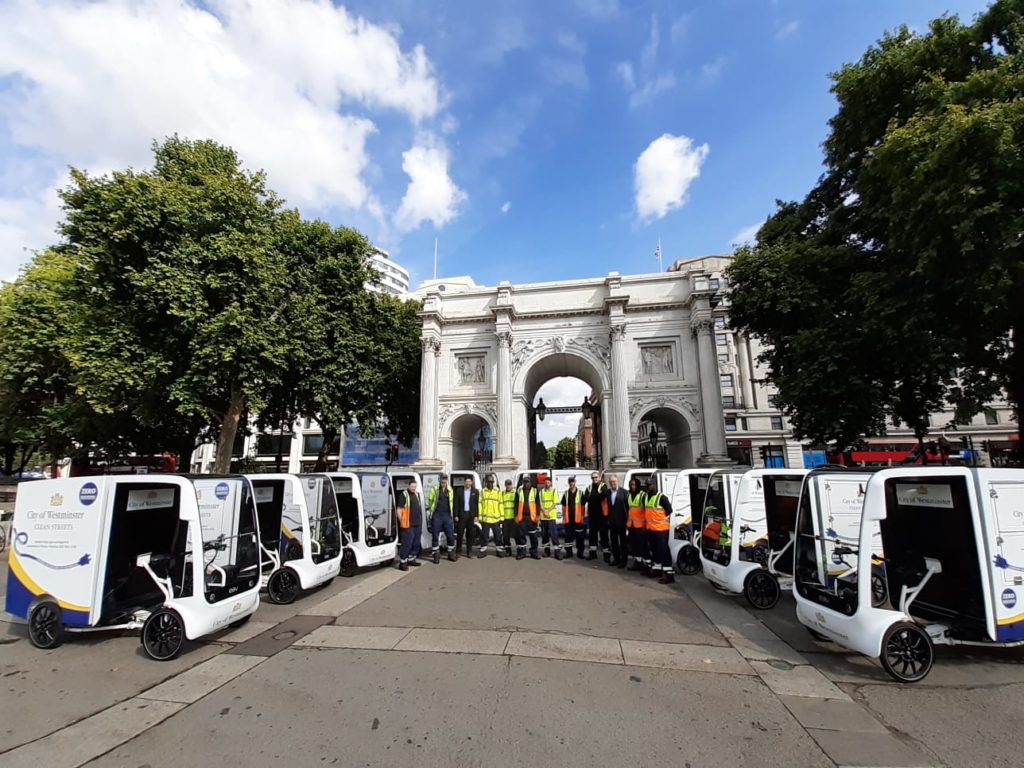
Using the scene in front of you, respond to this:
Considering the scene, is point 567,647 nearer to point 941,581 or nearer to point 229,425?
point 941,581

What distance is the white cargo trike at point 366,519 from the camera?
30.5 ft

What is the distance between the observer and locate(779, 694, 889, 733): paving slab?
12.2 ft

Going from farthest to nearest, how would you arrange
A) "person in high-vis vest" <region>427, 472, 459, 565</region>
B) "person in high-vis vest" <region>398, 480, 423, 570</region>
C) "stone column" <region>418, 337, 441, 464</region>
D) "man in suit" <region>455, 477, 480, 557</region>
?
"stone column" <region>418, 337, 441, 464</region> → "man in suit" <region>455, 477, 480, 557</region> → "person in high-vis vest" <region>427, 472, 459, 565</region> → "person in high-vis vest" <region>398, 480, 423, 570</region>

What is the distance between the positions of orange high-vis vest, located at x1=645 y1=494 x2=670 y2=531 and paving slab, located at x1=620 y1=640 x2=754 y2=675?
3.49 meters

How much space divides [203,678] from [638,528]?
7557 mm

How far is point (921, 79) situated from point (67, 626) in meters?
21.5

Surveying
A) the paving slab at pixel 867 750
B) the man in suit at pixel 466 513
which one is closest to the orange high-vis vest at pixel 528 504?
the man in suit at pixel 466 513

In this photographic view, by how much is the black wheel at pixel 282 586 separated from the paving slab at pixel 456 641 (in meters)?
2.75

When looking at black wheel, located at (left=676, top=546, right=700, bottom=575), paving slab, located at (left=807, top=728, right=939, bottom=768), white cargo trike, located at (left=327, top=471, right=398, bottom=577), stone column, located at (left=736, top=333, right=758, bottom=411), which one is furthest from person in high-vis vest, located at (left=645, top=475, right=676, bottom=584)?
stone column, located at (left=736, top=333, right=758, bottom=411)

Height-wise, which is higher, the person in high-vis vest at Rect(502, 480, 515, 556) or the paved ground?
the person in high-vis vest at Rect(502, 480, 515, 556)

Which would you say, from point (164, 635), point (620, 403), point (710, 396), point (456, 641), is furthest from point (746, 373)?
point (164, 635)

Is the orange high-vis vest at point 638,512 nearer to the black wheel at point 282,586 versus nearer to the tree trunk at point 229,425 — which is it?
the black wheel at point 282,586

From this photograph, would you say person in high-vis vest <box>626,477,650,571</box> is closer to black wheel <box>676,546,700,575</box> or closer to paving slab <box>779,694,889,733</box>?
black wheel <box>676,546,700,575</box>

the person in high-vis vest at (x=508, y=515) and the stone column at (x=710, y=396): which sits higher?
the stone column at (x=710, y=396)
